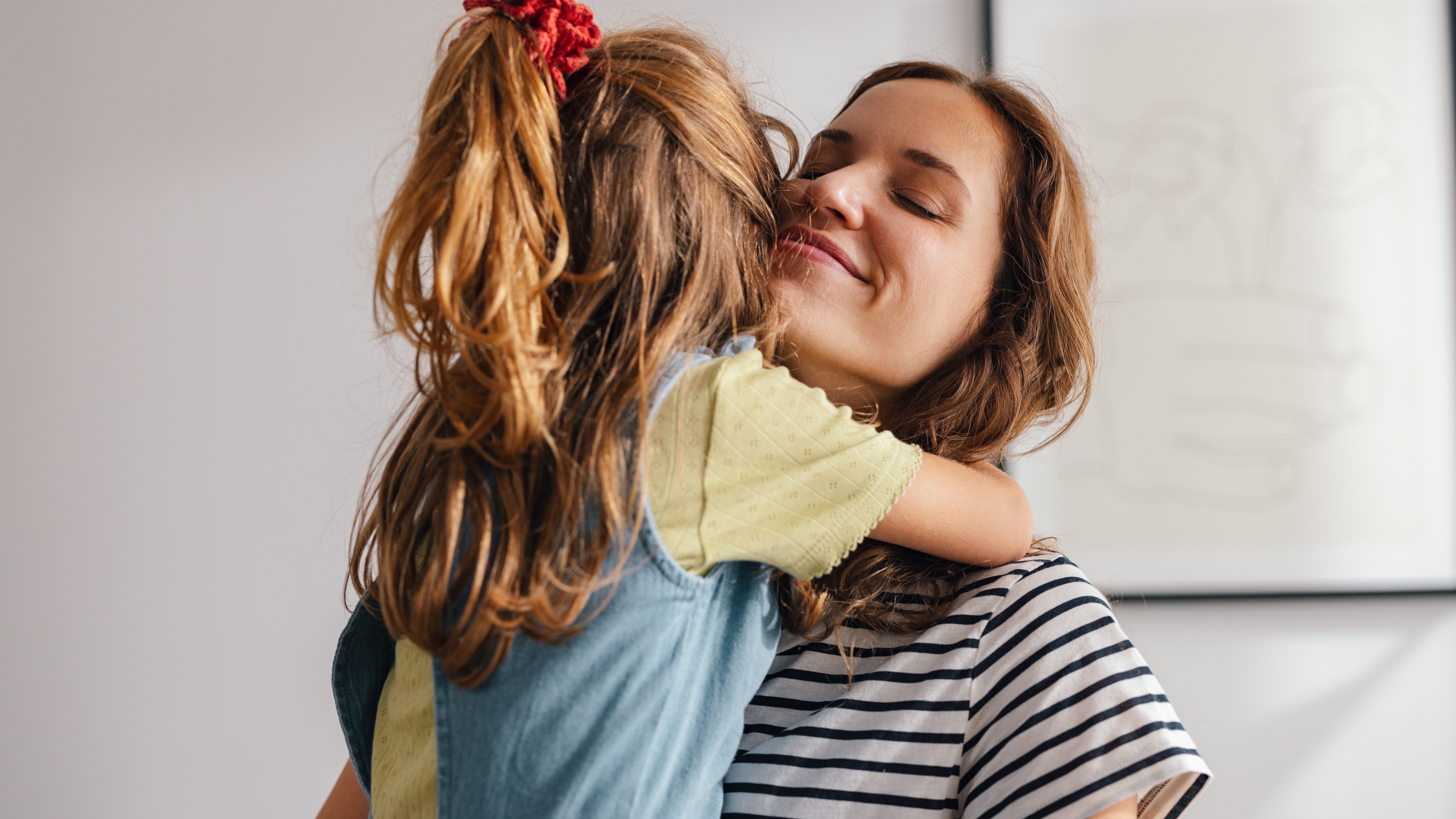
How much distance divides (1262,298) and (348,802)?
145 centimetres

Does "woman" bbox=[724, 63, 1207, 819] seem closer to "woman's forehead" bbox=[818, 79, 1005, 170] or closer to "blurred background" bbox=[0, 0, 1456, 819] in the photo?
"woman's forehead" bbox=[818, 79, 1005, 170]

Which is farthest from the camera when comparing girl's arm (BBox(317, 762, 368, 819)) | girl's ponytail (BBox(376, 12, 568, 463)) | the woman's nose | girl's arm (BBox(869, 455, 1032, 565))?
girl's arm (BBox(317, 762, 368, 819))

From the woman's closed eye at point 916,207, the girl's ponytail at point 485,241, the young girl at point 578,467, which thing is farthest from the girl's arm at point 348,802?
the woman's closed eye at point 916,207

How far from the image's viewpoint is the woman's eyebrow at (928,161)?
81 cm

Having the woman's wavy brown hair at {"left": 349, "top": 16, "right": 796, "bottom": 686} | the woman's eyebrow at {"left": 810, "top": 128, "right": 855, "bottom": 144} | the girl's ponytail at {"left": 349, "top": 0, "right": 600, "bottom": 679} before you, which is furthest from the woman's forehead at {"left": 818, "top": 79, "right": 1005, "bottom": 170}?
the girl's ponytail at {"left": 349, "top": 0, "right": 600, "bottom": 679}

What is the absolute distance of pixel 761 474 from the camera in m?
0.57

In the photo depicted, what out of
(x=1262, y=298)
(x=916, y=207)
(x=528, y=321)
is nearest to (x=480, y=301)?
(x=528, y=321)

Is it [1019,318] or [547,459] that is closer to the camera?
[547,459]

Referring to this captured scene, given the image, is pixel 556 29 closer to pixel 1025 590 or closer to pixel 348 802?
pixel 1025 590

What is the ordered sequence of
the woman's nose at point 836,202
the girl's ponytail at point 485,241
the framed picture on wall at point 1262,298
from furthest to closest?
the framed picture on wall at point 1262,298, the woman's nose at point 836,202, the girl's ponytail at point 485,241

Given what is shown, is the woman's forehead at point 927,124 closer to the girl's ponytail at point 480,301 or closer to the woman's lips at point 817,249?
the woman's lips at point 817,249

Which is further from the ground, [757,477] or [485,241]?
[485,241]

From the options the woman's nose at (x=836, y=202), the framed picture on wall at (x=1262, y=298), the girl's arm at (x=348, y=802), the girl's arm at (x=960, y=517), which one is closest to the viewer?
the girl's arm at (x=960, y=517)

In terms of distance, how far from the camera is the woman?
2.08 ft
